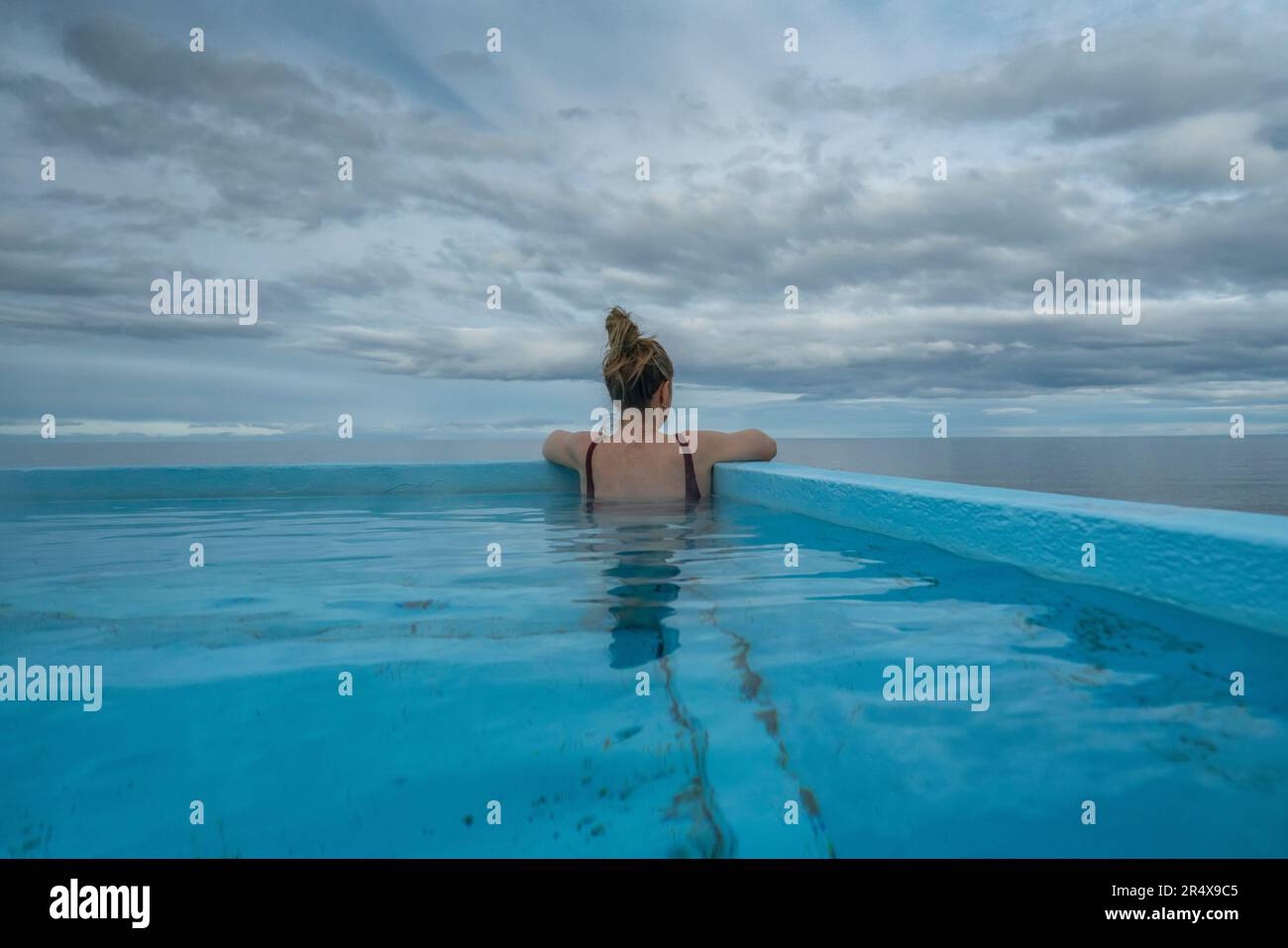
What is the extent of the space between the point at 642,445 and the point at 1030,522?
324cm

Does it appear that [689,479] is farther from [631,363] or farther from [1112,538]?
[1112,538]

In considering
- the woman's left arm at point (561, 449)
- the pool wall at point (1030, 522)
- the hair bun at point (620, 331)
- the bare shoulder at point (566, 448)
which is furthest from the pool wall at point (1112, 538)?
the woman's left arm at point (561, 449)

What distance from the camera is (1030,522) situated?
3.09 metres

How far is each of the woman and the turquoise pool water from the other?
231 cm

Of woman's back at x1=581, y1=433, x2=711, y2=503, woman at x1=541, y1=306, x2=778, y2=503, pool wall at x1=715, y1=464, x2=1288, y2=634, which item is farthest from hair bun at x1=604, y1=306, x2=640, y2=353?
pool wall at x1=715, y1=464, x2=1288, y2=634

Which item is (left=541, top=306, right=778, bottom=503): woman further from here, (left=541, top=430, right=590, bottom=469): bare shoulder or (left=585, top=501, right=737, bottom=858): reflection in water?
(left=585, top=501, right=737, bottom=858): reflection in water

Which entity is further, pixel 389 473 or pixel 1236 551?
pixel 389 473

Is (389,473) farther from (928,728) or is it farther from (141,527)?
(928,728)

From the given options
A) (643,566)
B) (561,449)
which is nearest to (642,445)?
(561,449)

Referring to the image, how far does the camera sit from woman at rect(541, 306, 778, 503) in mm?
5254

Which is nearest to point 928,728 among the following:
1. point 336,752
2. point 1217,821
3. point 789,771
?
point 789,771

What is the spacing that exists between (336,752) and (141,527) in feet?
15.4

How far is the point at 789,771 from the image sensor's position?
1.42 metres
